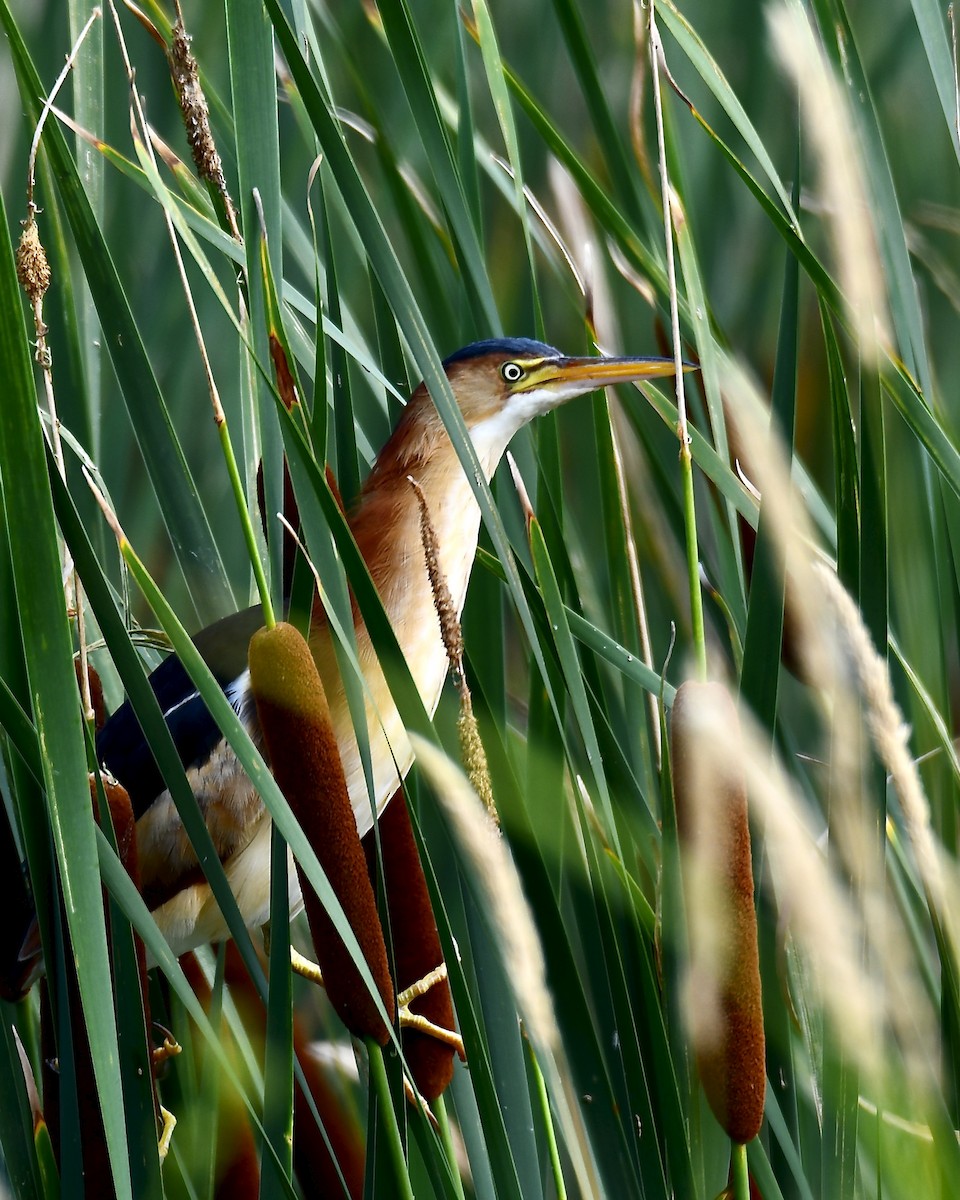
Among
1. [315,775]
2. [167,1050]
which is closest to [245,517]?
[315,775]

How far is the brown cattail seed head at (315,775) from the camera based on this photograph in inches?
22.2

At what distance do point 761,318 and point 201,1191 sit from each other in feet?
3.60

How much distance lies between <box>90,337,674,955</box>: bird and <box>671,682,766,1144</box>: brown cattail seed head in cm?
54

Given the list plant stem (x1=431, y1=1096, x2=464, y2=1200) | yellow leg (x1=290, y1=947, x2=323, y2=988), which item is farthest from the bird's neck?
plant stem (x1=431, y1=1096, x2=464, y2=1200)

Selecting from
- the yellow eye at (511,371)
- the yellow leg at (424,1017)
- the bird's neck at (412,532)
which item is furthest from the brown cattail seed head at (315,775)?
the yellow eye at (511,371)

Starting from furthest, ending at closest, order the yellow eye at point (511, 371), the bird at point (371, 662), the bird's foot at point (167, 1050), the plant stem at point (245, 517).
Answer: the yellow eye at point (511, 371)
the bird at point (371, 662)
the bird's foot at point (167, 1050)
the plant stem at point (245, 517)

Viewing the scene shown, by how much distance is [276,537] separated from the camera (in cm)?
68

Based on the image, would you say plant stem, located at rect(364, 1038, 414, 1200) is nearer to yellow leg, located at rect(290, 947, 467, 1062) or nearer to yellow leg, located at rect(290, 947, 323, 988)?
yellow leg, located at rect(290, 947, 467, 1062)

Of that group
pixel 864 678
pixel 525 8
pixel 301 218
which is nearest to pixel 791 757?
pixel 864 678

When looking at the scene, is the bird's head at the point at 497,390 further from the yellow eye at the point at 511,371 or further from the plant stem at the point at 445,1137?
the plant stem at the point at 445,1137

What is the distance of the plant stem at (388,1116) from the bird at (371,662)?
47 cm

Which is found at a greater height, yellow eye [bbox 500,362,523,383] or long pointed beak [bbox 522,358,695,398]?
yellow eye [bbox 500,362,523,383]

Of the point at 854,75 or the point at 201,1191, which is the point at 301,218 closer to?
the point at 854,75

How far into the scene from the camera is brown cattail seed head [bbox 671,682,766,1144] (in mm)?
546
